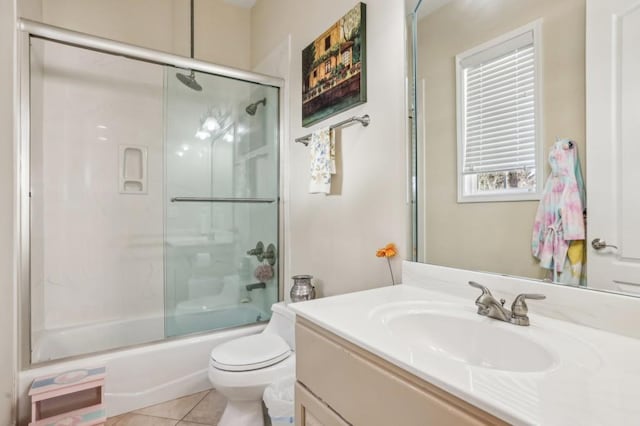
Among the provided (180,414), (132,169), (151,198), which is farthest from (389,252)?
(132,169)

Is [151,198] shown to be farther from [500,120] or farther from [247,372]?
[500,120]

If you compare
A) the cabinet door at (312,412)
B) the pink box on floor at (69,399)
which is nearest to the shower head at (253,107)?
the pink box on floor at (69,399)

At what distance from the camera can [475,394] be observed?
0.49 m

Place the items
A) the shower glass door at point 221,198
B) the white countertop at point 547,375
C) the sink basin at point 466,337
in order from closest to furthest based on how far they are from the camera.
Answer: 1. the white countertop at point 547,375
2. the sink basin at point 466,337
3. the shower glass door at point 221,198

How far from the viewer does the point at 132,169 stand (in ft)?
7.88

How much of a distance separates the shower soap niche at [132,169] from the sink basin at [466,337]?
7.27ft

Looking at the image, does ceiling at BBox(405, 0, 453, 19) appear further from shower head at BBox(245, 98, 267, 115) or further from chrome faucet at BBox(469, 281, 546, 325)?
shower head at BBox(245, 98, 267, 115)

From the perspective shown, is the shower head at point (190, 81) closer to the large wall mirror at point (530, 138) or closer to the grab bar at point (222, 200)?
the grab bar at point (222, 200)

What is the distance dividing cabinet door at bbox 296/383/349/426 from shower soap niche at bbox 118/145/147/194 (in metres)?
2.11

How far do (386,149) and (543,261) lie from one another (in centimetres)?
74

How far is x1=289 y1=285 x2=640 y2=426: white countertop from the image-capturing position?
0.44 meters

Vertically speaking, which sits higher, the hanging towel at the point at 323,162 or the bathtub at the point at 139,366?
the hanging towel at the point at 323,162

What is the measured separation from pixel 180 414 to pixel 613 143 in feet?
6.98

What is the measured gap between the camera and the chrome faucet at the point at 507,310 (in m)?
0.81
